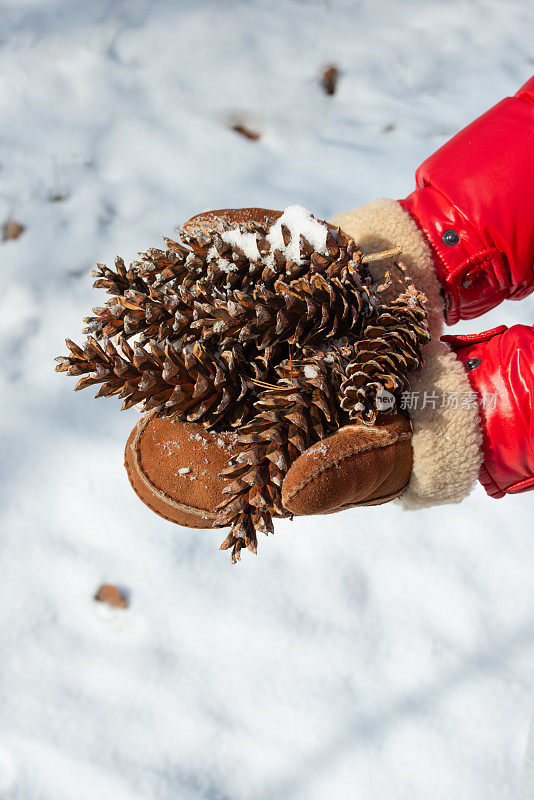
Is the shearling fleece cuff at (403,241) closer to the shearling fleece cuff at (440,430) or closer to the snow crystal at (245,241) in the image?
the shearling fleece cuff at (440,430)

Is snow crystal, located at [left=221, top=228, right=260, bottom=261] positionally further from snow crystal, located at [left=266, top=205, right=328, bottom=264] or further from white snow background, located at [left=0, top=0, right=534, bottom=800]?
white snow background, located at [left=0, top=0, right=534, bottom=800]

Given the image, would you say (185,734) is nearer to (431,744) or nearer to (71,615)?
(71,615)

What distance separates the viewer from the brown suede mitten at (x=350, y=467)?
2.50 feet

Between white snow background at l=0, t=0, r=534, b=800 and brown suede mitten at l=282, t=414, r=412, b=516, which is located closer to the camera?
brown suede mitten at l=282, t=414, r=412, b=516

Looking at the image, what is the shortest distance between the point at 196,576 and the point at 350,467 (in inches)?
33.6

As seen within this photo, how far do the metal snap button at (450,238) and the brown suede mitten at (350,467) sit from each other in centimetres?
35

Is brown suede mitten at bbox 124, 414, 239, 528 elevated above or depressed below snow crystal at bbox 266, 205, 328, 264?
below

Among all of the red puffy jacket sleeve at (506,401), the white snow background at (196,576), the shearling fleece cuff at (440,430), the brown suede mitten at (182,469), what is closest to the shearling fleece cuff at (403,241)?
the shearling fleece cuff at (440,430)

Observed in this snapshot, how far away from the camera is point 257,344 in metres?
0.82

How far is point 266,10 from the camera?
207cm

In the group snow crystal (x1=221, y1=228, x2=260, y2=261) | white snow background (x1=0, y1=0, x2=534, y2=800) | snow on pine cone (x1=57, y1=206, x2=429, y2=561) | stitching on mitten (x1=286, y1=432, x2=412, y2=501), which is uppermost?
snow crystal (x1=221, y1=228, x2=260, y2=261)

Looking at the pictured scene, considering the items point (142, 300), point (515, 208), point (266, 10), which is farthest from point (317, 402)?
point (266, 10)

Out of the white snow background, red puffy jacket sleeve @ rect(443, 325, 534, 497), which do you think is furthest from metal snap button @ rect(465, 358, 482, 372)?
the white snow background

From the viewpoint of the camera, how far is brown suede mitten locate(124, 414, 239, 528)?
88 cm
